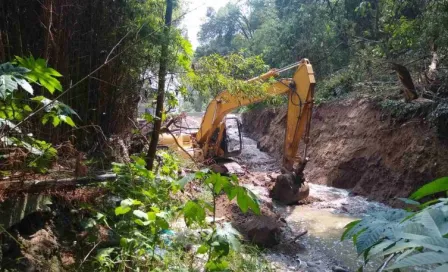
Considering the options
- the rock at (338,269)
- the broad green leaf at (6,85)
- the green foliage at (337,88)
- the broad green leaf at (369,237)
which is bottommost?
the rock at (338,269)

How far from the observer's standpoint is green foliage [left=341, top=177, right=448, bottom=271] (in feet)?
1.78

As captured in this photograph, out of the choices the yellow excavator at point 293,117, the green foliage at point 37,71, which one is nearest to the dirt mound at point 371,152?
the yellow excavator at point 293,117

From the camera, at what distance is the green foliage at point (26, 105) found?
1.46 m

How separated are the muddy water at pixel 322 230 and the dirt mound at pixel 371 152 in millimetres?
488

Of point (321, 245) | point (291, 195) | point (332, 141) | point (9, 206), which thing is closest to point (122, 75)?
point (9, 206)

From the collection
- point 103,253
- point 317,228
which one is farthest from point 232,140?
point 103,253

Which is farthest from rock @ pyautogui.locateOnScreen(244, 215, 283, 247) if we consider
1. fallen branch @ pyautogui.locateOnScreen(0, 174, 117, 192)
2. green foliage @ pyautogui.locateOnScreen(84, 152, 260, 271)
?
fallen branch @ pyautogui.locateOnScreen(0, 174, 117, 192)

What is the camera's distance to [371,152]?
8.44m

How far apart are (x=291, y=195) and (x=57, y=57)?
4.88 m

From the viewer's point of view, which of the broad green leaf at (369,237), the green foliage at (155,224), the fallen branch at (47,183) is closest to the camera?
the broad green leaf at (369,237)

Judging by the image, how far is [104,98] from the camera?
415cm

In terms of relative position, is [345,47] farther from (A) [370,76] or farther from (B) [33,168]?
(B) [33,168]

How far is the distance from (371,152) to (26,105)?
7847 millimetres

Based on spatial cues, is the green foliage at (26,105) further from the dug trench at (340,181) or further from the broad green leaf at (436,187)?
the dug trench at (340,181)
